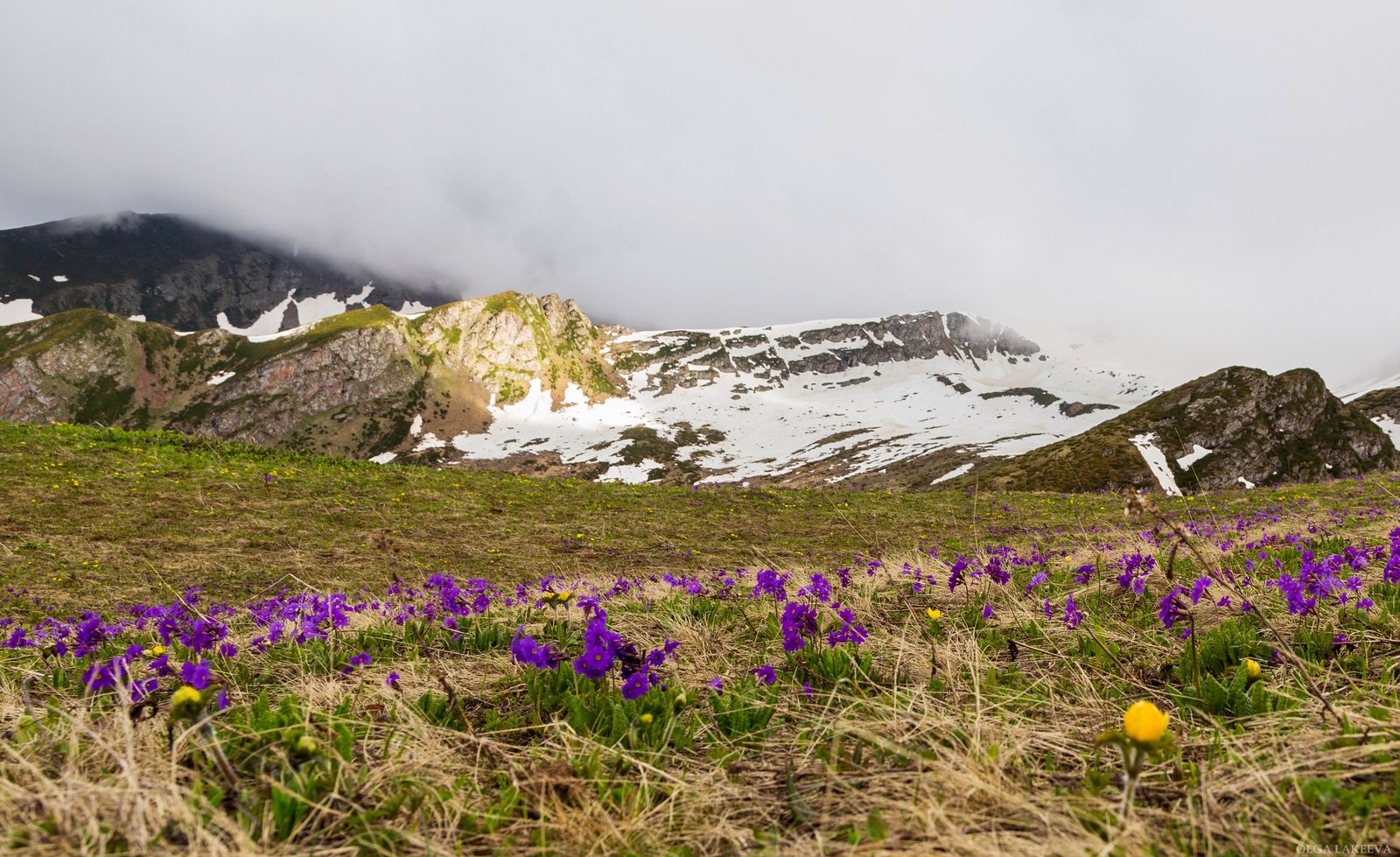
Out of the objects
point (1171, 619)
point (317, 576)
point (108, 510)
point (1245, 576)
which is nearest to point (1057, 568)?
point (1245, 576)

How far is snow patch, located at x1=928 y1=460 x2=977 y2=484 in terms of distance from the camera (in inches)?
3302

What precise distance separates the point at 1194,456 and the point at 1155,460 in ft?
35.9

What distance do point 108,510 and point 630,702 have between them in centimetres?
1603

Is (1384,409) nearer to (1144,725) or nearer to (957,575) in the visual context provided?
(957,575)

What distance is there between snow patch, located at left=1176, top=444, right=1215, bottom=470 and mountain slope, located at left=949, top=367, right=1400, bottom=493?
0.14m

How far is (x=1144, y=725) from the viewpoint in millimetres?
1646

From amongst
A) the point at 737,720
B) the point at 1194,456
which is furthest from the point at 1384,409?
the point at 737,720

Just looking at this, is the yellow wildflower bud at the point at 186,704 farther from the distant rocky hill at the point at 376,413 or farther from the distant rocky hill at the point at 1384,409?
the distant rocky hill at the point at 1384,409

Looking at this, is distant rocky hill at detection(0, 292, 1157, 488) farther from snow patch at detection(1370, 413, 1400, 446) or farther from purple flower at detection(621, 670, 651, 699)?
purple flower at detection(621, 670, 651, 699)

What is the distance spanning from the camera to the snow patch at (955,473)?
83.9m

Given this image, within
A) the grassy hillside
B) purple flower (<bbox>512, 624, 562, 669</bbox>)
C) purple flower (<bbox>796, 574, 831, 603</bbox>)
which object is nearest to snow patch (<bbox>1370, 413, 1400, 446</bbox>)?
the grassy hillside

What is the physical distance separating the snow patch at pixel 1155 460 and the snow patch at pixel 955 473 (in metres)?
21.0

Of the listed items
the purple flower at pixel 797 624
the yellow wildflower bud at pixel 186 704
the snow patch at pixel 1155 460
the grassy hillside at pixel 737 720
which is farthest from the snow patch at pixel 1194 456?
the yellow wildflower bud at pixel 186 704

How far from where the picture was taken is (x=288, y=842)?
201 cm
